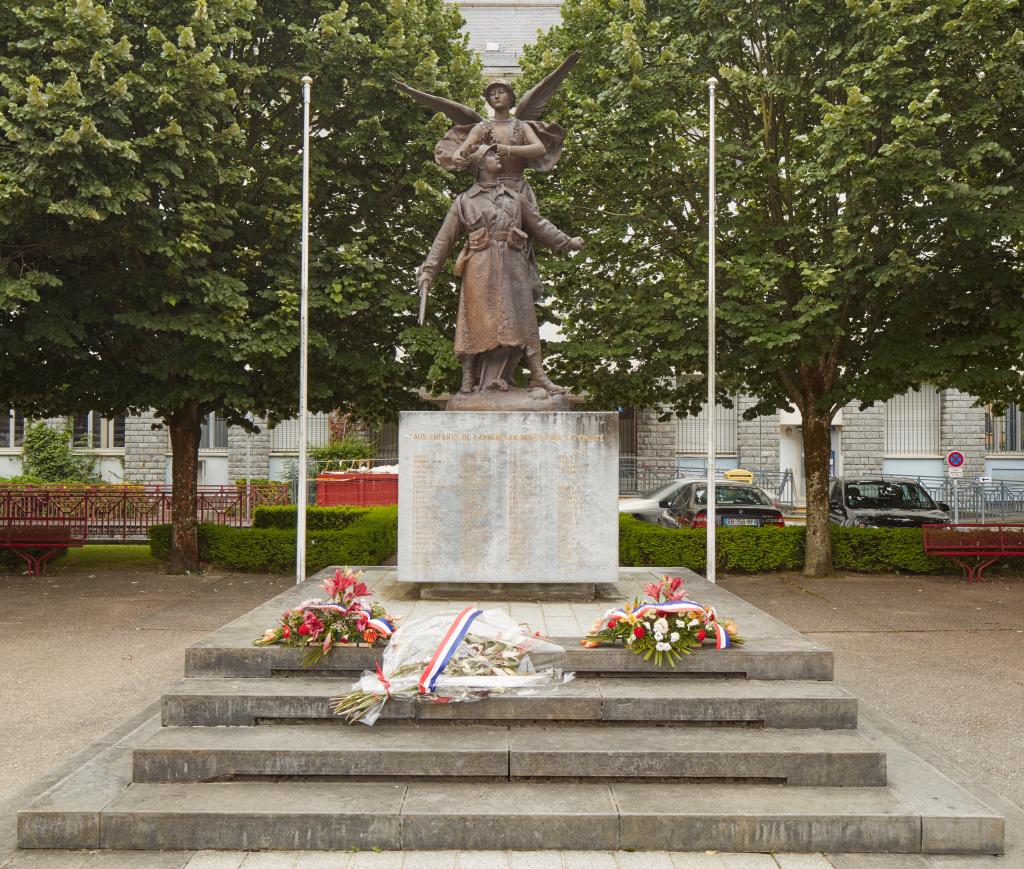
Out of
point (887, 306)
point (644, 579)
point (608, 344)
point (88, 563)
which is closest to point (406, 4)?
point (608, 344)

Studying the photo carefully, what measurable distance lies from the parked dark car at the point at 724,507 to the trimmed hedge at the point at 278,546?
5999 millimetres

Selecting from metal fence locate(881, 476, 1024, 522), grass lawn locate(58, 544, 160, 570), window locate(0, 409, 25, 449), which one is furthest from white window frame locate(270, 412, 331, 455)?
metal fence locate(881, 476, 1024, 522)

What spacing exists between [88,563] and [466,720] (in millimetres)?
14271

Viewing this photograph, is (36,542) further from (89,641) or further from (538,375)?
(538,375)

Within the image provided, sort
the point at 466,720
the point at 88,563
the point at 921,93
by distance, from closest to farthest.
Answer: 1. the point at 466,720
2. the point at 921,93
3. the point at 88,563

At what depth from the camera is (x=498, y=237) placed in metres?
9.07

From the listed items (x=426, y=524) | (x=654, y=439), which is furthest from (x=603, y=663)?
(x=654, y=439)

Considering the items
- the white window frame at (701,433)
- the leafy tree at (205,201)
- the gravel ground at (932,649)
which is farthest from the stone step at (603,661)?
the white window frame at (701,433)

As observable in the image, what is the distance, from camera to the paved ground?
512cm

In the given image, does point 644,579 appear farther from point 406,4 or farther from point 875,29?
point 406,4

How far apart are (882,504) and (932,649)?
9.90 m

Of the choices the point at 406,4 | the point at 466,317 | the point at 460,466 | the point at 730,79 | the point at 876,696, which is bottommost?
the point at 876,696

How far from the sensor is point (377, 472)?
1029 inches

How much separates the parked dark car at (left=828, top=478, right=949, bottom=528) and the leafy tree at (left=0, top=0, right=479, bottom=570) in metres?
9.97
